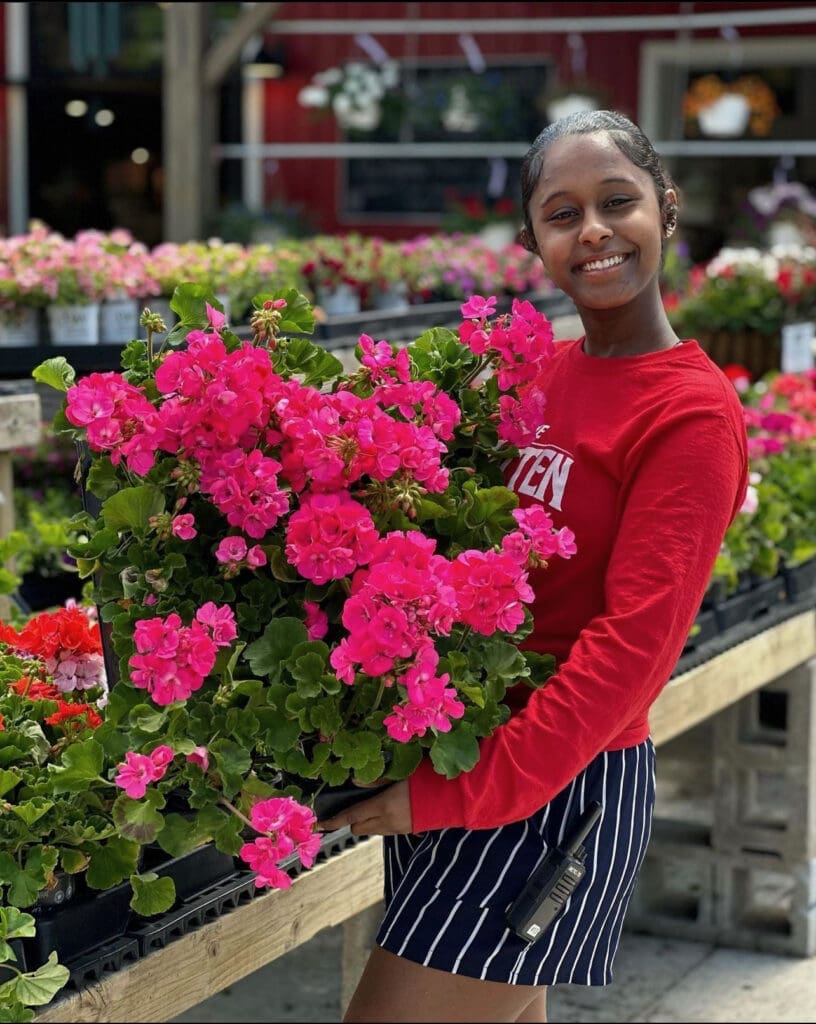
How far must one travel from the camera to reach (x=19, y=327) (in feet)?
13.0

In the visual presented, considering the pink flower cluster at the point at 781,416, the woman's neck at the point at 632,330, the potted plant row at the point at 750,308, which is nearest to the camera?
the woman's neck at the point at 632,330

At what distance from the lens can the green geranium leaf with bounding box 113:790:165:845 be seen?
1.60 meters

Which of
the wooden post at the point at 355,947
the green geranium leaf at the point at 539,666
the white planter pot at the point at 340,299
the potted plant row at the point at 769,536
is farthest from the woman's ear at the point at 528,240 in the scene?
the white planter pot at the point at 340,299

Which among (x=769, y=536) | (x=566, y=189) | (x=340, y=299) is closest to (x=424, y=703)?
(x=566, y=189)

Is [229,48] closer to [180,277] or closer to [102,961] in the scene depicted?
[180,277]

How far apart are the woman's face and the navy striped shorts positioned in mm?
536

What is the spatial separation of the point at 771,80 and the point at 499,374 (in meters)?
10.1

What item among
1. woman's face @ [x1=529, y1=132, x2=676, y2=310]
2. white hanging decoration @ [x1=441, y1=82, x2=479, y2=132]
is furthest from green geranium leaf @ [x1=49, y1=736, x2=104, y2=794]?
white hanging decoration @ [x1=441, y1=82, x2=479, y2=132]

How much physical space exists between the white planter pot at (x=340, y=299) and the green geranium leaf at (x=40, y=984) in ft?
12.0

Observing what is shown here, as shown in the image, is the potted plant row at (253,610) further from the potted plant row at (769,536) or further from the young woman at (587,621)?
the potted plant row at (769,536)

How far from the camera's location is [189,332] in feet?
5.77

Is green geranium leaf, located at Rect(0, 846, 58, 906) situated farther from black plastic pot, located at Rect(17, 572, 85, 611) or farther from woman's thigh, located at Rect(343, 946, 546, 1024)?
black plastic pot, located at Rect(17, 572, 85, 611)

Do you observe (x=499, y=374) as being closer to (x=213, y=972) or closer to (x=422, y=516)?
(x=422, y=516)

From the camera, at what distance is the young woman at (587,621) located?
170 centimetres
